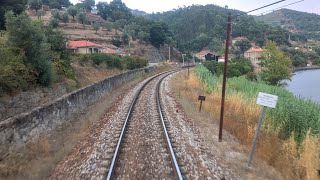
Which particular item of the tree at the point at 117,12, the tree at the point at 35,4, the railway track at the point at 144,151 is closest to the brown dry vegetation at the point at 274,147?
the railway track at the point at 144,151

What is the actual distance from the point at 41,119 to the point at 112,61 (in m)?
38.6

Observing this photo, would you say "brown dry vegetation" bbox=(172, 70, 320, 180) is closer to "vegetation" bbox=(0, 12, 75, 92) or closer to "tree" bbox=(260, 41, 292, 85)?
"vegetation" bbox=(0, 12, 75, 92)

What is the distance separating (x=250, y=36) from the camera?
190500mm

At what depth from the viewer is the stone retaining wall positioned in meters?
11.0

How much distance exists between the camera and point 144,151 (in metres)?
11.9

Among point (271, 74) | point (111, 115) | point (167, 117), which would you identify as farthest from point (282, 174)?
point (271, 74)

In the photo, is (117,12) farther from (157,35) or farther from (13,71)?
(13,71)

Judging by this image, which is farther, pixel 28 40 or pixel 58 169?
pixel 28 40

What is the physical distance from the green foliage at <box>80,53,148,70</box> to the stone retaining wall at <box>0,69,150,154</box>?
22.7m

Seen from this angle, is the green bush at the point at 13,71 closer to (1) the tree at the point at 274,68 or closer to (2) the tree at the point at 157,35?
(1) the tree at the point at 274,68

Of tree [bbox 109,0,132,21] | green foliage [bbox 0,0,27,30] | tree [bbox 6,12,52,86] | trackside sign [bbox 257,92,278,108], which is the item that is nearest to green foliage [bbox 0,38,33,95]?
tree [bbox 6,12,52,86]

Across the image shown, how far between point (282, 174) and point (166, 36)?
124 meters

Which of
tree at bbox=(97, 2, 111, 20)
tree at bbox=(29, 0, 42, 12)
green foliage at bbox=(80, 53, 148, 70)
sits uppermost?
tree at bbox=(97, 2, 111, 20)

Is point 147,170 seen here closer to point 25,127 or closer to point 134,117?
point 25,127
